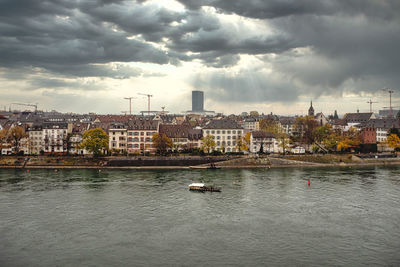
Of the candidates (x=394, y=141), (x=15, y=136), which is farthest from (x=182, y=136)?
(x=394, y=141)

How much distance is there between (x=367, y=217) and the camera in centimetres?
5372

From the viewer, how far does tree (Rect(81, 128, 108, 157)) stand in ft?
376

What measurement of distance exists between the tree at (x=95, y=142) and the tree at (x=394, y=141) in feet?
342

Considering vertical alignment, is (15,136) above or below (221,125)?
below

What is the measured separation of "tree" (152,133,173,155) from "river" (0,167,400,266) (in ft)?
111

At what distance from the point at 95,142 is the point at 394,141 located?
108503 mm

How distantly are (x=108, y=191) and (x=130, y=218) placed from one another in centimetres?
2151

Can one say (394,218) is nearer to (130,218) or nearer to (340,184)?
(340,184)

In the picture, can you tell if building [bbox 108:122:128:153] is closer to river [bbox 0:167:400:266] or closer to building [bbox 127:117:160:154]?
building [bbox 127:117:160:154]

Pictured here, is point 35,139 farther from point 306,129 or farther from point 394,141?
point 394,141

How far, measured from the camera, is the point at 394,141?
444ft

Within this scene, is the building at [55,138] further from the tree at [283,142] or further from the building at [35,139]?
the tree at [283,142]

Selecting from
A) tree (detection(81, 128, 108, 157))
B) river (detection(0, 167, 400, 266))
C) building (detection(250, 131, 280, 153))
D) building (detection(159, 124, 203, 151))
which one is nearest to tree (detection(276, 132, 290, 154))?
building (detection(250, 131, 280, 153))

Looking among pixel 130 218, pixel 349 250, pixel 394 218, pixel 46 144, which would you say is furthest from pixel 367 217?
pixel 46 144
